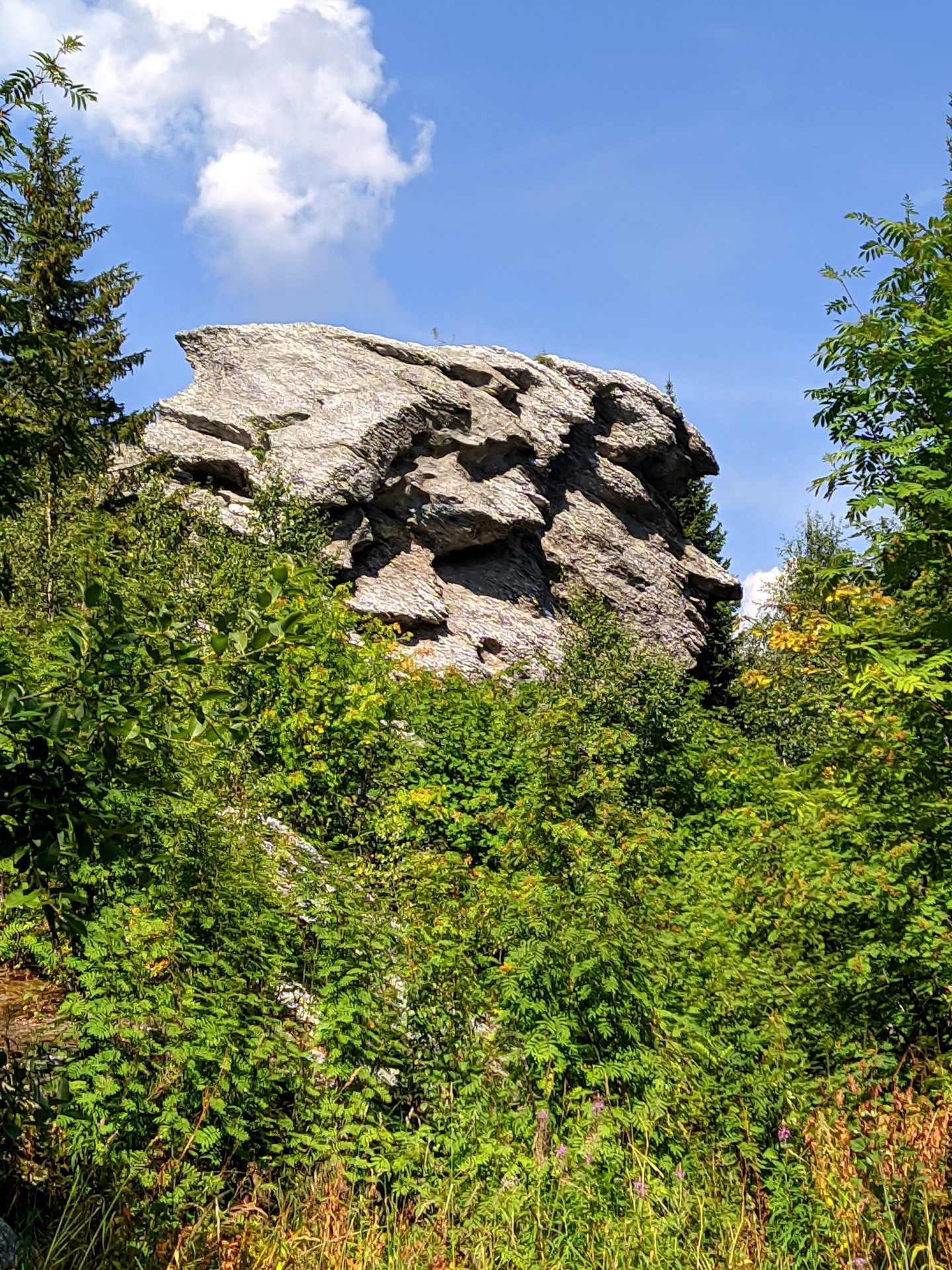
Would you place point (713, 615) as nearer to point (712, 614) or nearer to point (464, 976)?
point (712, 614)

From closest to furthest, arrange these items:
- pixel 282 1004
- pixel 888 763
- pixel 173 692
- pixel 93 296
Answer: pixel 173 692 → pixel 282 1004 → pixel 888 763 → pixel 93 296

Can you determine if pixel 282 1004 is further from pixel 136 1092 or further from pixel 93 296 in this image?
pixel 93 296

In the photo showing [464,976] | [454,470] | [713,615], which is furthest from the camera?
[713,615]

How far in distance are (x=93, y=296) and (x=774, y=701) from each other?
1953 cm

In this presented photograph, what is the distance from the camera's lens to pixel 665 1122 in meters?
4.92

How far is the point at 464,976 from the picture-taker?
208 inches

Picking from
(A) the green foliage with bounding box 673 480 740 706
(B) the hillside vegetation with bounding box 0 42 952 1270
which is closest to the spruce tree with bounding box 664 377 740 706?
(A) the green foliage with bounding box 673 480 740 706

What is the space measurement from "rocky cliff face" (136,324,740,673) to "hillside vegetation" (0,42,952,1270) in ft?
48.3

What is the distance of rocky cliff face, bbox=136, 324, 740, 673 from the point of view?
72.8 feet

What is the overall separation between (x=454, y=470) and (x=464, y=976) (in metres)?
20.4

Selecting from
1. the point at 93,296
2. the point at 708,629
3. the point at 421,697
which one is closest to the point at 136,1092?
the point at 421,697

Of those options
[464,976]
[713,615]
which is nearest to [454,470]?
[713,615]

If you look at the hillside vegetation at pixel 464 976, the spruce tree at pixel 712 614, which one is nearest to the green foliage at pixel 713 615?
the spruce tree at pixel 712 614

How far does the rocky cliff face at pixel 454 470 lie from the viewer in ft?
72.8
